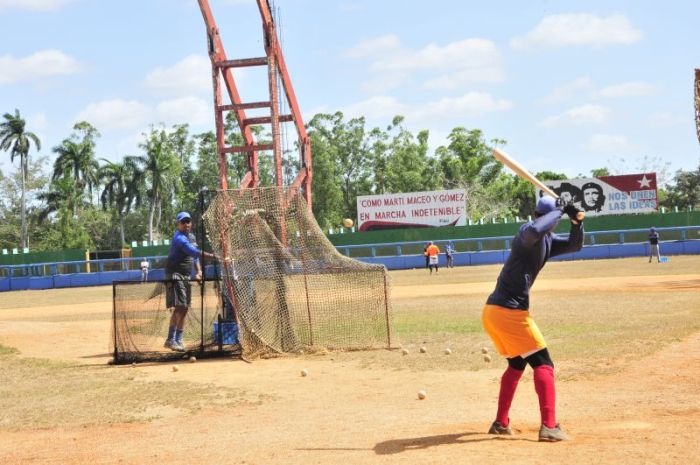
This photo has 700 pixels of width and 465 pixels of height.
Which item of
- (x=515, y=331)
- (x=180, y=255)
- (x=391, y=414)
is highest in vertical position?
(x=180, y=255)

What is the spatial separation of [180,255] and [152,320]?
1270 mm

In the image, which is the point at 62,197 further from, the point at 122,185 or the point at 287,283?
the point at 287,283

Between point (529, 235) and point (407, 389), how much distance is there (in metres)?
3.32

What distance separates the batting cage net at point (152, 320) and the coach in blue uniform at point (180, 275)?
0.39 feet

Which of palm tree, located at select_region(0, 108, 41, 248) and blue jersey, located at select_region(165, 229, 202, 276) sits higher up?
palm tree, located at select_region(0, 108, 41, 248)

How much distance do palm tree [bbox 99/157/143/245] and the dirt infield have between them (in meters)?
61.0

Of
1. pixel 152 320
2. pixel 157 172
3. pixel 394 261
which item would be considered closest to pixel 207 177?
pixel 157 172

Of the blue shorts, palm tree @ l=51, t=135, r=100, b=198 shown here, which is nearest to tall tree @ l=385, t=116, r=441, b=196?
palm tree @ l=51, t=135, r=100, b=198

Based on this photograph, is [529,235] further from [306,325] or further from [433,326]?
[433,326]

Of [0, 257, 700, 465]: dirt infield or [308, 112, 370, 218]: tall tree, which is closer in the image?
[0, 257, 700, 465]: dirt infield

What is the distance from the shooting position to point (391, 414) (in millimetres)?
8156

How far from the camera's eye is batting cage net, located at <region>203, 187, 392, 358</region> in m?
12.8

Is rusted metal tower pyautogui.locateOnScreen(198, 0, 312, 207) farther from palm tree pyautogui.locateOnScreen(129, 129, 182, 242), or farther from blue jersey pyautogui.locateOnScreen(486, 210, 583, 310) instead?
palm tree pyautogui.locateOnScreen(129, 129, 182, 242)

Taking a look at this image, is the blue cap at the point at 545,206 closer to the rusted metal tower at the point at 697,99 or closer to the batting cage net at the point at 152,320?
the batting cage net at the point at 152,320
